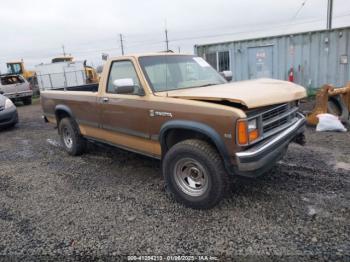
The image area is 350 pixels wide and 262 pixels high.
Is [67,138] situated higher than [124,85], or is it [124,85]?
[124,85]

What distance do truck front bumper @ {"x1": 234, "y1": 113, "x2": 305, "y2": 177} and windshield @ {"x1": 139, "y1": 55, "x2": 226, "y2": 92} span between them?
4.85ft

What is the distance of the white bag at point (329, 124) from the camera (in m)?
6.80

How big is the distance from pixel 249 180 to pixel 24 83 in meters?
16.2

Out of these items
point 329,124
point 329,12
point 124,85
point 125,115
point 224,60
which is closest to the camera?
point 124,85

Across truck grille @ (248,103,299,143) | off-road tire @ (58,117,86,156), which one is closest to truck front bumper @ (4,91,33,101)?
off-road tire @ (58,117,86,156)

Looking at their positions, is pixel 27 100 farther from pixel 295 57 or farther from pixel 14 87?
pixel 295 57

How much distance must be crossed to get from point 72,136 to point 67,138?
38cm

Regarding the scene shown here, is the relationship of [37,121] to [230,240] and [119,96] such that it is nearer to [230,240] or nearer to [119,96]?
[119,96]

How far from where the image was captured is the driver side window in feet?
14.0

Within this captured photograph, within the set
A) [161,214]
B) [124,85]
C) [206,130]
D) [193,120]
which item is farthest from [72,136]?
[206,130]

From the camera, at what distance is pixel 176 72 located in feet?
14.8

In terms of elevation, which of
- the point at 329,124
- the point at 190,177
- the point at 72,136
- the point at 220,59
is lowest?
the point at 329,124

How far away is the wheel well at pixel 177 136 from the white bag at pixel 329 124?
447 centimetres

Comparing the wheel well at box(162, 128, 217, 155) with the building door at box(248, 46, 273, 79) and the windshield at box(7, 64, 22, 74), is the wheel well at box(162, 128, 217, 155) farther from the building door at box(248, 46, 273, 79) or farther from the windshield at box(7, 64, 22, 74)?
the windshield at box(7, 64, 22, 74)
